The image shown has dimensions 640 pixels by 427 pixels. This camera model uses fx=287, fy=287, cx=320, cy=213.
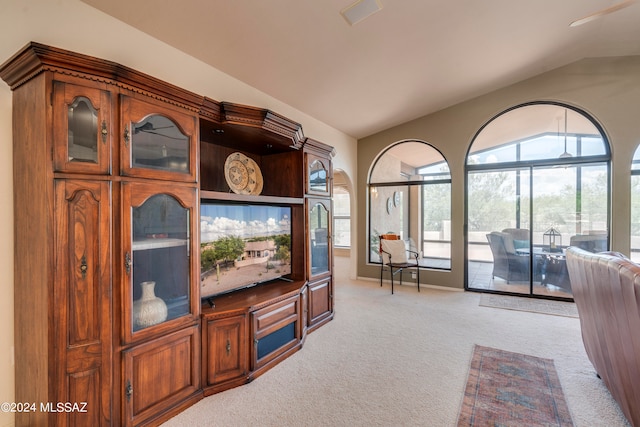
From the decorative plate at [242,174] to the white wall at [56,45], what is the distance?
700 millimetres

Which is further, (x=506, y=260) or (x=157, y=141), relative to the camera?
(x=506, y=260)

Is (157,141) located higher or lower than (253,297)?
higher

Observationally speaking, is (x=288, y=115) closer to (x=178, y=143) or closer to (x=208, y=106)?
(x=208, y=106)

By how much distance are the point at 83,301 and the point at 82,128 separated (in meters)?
0.97

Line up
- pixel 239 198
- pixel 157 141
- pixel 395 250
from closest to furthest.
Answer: pixel 157 141
pixel 239 198
pixel 395 250

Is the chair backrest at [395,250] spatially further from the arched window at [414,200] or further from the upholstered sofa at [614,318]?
the upholstered sofa at [614,318]

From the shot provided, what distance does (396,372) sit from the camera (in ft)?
8.40

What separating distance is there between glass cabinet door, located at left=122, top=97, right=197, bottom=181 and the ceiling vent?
5.16 ft

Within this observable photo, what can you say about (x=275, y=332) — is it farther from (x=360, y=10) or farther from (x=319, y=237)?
(x=360, y=10)

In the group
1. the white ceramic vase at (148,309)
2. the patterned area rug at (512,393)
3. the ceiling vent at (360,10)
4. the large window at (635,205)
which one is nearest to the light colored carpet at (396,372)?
the patterned area rug at (512,393)

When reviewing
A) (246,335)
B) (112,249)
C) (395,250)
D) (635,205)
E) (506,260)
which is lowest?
(246,335)

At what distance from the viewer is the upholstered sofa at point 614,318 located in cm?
162

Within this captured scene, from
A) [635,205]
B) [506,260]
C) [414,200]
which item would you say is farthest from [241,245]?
[635,205]

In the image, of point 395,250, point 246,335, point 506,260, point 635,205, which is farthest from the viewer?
point 395,250
